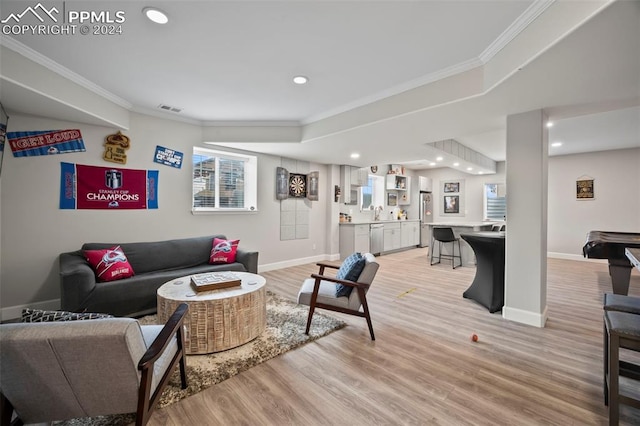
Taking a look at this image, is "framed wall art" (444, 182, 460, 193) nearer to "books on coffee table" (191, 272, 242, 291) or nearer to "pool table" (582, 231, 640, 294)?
"pool table" (582, 231, 640, 294)

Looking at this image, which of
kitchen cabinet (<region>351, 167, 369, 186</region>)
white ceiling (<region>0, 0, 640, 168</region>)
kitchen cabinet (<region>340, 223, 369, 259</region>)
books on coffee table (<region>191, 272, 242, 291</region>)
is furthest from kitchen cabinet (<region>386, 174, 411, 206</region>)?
books on coffee table (<region>191, 272, 242, 291</region>)

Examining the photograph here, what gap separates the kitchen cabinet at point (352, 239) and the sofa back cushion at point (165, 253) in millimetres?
3271

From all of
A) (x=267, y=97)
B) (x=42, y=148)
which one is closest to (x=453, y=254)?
(x=267, y=97)

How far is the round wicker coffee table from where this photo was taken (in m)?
2.26

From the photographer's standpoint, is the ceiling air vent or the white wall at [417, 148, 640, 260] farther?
the white wall at [417, 148, 640, 260]

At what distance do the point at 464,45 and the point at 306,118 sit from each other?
7.98 feet

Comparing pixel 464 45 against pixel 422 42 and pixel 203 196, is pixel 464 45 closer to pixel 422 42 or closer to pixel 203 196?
pixel 422 42

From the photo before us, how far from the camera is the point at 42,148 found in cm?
316

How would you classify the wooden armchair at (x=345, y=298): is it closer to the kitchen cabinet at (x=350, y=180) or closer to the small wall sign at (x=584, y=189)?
the kitchen cabinet at (x=350, y=180)

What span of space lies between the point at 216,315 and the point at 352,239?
4.48m

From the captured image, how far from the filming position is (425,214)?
9.04m

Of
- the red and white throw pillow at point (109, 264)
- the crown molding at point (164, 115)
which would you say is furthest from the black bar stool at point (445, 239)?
the red and white throw pillow at point (109, 264)

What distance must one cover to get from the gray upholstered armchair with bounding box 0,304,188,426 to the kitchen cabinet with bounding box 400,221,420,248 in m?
7.40

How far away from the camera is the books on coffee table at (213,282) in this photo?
8.13 ft
